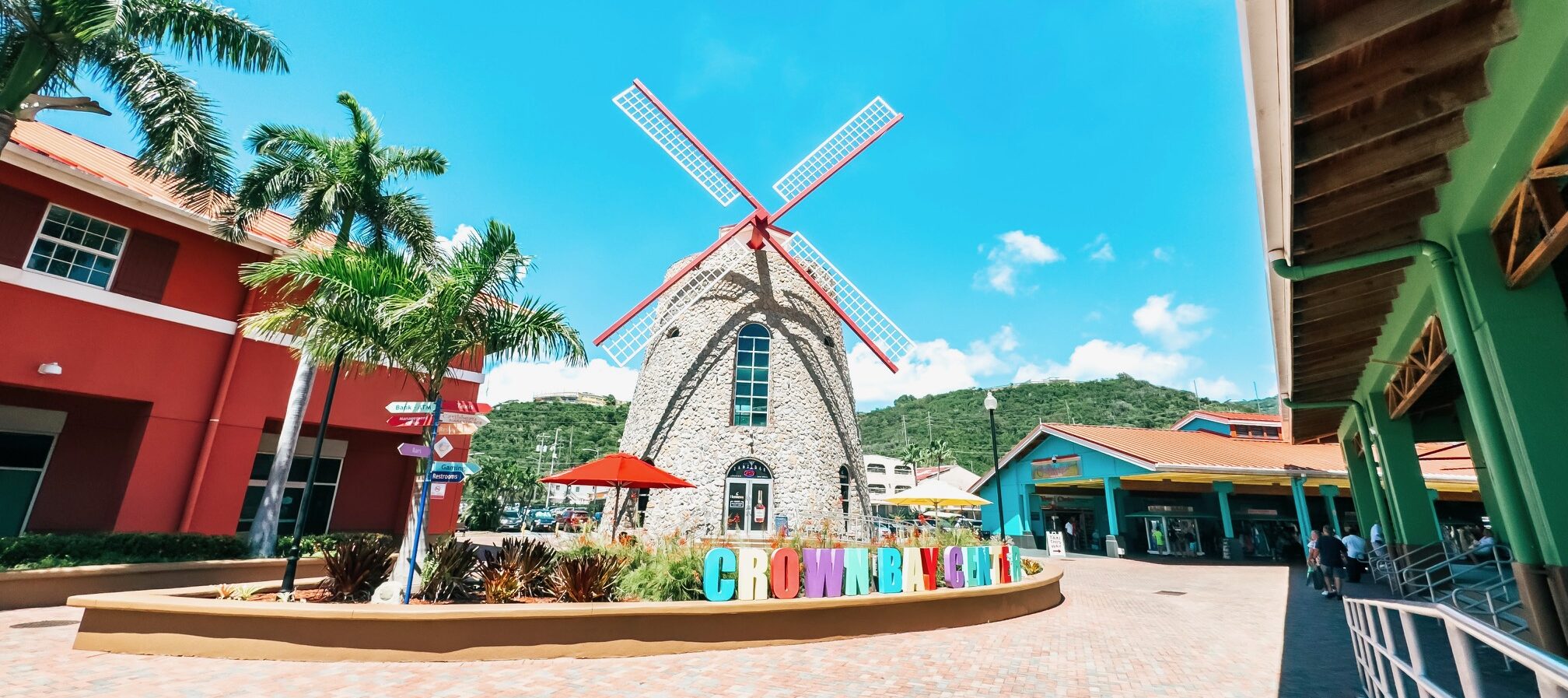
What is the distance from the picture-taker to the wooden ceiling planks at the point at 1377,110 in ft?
12.1

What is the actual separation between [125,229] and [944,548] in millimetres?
15279

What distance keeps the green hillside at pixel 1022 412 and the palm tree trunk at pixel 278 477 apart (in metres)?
65.9

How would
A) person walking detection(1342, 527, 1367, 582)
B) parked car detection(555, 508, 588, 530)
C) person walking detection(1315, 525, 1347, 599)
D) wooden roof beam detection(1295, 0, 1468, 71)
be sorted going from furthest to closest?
person walking detection(1342, 527, 1367, 582) → parked car detection(555, 508, 588, 530) → person walking detection(1315, 525, 1347, 599) → wooden roof beam detection(1295, 0, 1468, 71)

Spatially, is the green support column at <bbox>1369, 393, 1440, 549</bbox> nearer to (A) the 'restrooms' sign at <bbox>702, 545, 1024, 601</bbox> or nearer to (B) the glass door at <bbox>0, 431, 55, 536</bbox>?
(A) the 'restrooms' sign at <bbox>702, 545, 1024, 601</bbox>

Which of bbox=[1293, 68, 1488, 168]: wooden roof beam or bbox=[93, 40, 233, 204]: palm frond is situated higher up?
bbox=[93, 40, 233, 204]: palm frond

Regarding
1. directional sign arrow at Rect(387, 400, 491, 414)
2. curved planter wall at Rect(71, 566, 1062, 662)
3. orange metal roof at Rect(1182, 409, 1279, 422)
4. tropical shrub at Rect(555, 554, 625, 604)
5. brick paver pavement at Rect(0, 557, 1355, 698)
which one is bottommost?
brick paver pavement at Rect(0, 557, 1355, 698)

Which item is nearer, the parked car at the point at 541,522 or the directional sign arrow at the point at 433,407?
the directional sign arrow at the point at 433,407

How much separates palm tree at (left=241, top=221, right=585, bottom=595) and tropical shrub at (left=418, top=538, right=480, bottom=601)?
1.12ft

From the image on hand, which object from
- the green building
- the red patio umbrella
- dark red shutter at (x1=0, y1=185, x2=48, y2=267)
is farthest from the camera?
the red patio umbrella

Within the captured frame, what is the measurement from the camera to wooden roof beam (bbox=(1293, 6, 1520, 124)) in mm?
3840

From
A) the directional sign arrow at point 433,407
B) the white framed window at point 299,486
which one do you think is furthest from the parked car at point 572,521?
the white framed window at point 299,486

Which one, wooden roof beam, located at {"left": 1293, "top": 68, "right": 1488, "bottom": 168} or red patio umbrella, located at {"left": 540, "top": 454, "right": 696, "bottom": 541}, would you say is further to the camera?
red patio umbrella, located at {"left": 540, "top": 454, "right": 696, "bottom": 541}

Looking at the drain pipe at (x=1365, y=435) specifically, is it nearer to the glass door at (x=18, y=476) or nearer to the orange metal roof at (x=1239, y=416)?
the orange metal roof at (x=1239, y=416)

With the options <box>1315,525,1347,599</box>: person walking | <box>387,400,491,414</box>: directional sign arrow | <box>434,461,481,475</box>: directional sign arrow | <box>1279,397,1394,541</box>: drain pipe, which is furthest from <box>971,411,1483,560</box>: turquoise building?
<box>434,461,481,475</box>: directional sign arrow
